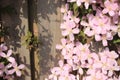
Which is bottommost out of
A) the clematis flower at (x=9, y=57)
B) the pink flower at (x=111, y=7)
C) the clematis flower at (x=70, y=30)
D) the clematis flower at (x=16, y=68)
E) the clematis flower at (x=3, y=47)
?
the clematis flower at (x=16, y=68)

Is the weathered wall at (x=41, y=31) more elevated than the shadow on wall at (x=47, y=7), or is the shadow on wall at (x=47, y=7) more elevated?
the shadow on wall at (x=47, y=7)

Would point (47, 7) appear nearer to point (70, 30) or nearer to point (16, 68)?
point (70, 30)

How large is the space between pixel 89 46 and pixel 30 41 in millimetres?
430

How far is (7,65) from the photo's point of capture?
261 centimetres

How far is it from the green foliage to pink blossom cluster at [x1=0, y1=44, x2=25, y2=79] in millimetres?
139

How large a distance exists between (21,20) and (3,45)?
224 mm

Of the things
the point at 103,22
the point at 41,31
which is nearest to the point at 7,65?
the point at 41,31

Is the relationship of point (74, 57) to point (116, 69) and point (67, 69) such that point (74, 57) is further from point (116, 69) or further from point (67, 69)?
point (116, 69)

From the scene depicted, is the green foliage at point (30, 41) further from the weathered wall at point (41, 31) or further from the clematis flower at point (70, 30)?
the clematis flower at point (70, 30)

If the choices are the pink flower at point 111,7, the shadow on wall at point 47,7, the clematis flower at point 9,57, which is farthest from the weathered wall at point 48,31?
the pink flower at point 111,7

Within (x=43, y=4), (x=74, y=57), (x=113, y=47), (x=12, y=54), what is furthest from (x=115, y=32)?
(x=12, y=54)

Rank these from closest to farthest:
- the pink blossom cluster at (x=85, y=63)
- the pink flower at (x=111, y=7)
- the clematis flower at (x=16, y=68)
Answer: the pink flower at (x=111, y=7) → the pink blossom cluster at (x=85, y=63) → the clematis flower at (x=16, y=68)

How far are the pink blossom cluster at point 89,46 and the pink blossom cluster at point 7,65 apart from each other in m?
0.26

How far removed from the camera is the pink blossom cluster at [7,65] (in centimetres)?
259
